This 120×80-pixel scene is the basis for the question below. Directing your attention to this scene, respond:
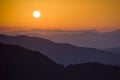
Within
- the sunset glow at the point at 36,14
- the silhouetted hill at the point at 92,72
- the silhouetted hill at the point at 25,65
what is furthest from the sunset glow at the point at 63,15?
the silhouetted hill at the point at 92,72

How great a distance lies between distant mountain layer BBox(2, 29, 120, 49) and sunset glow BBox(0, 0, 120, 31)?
0.22 ft

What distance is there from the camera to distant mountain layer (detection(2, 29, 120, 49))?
3.81 m

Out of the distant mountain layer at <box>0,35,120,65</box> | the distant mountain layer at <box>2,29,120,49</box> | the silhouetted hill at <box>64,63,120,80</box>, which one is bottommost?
the silhouetted hill at <box>64,63,120,80</box>

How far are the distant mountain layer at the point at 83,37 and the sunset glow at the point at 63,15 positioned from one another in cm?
7

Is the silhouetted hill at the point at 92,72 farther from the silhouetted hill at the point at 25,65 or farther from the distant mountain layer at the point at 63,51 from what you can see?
the silhouetted hill at the point at 25,65

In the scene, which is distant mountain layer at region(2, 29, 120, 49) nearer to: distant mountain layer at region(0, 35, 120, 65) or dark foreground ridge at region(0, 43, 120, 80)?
distant mountain layer at region(0, 35, 120, 65)

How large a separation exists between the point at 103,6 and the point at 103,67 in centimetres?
84

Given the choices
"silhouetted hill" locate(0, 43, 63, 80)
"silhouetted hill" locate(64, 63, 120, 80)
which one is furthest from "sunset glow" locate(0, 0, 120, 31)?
"silhouetted hill" locate(64, 63, 120, 80)

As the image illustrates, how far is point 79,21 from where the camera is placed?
3.89 metres

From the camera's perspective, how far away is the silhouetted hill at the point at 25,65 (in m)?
3.81

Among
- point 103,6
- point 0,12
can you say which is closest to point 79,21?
point 103,6

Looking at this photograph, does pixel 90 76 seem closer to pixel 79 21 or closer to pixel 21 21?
pixel 79 21

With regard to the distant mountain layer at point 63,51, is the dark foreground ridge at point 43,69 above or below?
below

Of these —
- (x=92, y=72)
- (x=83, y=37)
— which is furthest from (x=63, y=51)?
(x=92, y=72)
